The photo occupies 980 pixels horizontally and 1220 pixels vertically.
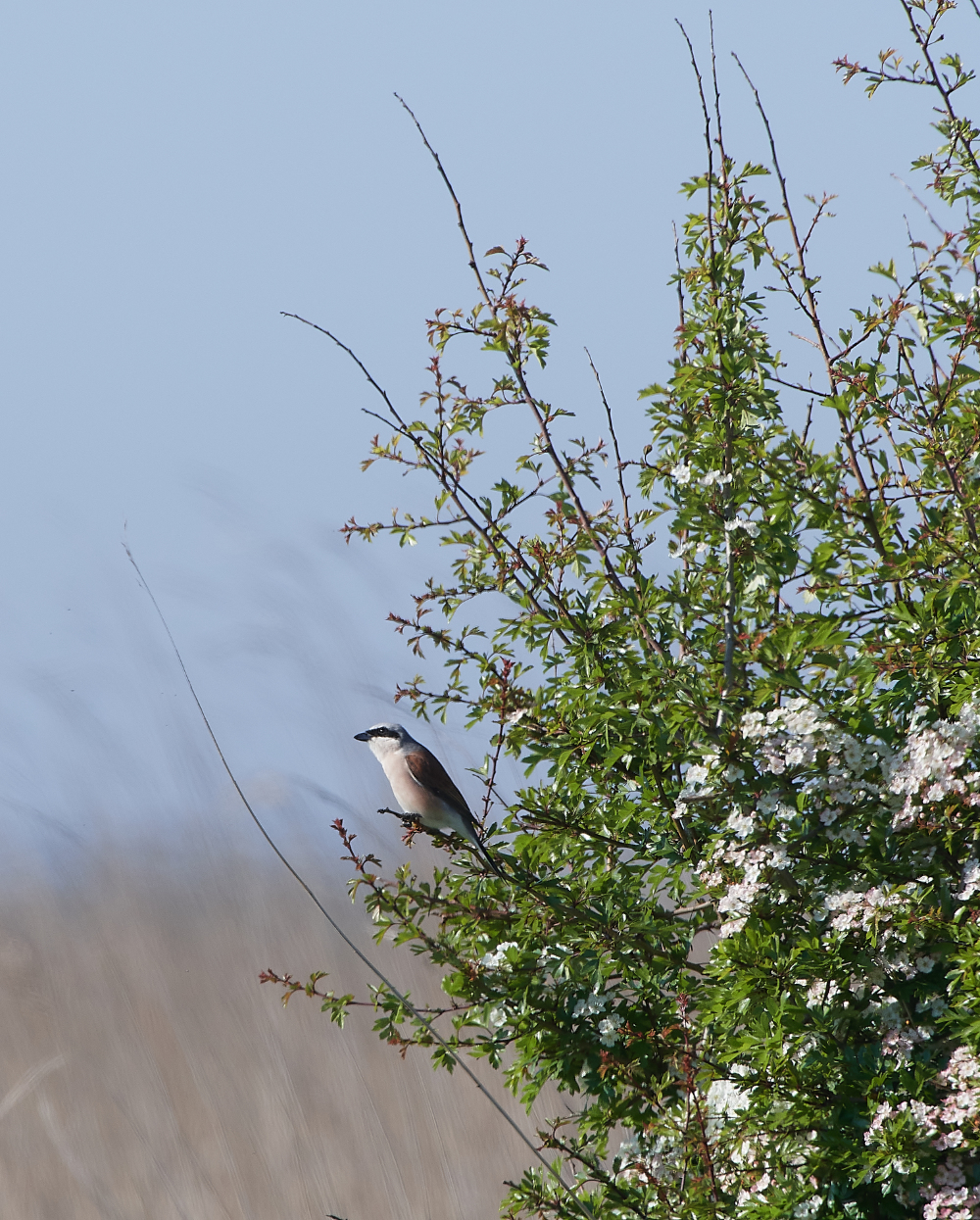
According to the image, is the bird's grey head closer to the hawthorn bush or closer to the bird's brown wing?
the bird's brown wing

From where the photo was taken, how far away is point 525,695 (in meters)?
2.70

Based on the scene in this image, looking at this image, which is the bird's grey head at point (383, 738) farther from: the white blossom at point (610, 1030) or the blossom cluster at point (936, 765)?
the blossom cluster at point (936, 765)

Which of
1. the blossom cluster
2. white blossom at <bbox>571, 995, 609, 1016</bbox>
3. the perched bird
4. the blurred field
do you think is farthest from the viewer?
the blurred field

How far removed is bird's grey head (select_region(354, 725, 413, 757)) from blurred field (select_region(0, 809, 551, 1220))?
985 millimetres

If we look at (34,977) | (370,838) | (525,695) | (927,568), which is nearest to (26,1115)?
(34,977)

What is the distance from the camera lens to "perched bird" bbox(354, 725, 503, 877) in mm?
3852

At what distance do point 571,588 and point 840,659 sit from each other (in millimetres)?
644

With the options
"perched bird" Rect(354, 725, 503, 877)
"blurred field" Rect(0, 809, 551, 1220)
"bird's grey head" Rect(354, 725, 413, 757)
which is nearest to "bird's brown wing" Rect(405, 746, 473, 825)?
"perched bird" Rect(354, 725, 503, 877)

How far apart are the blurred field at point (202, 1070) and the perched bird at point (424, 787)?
44.6 inches

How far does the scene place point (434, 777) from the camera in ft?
13.2

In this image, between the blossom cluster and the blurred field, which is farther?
the blurred field

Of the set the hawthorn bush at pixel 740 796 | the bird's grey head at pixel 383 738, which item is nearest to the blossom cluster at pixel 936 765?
the hawthorn bush at pixel 740 796

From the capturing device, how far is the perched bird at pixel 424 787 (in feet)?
12.6

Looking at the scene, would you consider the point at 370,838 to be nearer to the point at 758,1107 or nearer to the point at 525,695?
the point at 525,695
